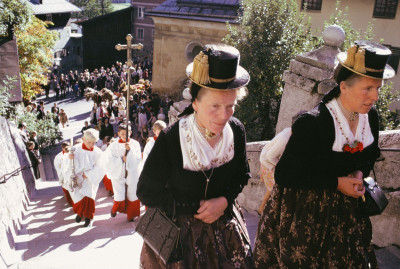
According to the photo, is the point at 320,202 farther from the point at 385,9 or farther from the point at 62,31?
the point at 62,31

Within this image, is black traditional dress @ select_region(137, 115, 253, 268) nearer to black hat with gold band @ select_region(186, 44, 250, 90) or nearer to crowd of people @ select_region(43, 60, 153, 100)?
black hat with gold band @ select_region(186, 44, 250, 90)

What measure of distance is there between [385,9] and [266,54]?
1126cm

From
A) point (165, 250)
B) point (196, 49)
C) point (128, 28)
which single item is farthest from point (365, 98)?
point (128, 28)

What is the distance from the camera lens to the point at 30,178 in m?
9.48

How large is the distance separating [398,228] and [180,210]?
256 centimetres

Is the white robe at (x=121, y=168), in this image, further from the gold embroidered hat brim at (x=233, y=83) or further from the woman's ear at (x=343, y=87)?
the woman's ear at (x=343, y=87)

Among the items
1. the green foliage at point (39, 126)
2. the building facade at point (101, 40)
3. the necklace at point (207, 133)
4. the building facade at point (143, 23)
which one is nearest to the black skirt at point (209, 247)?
the necklace at point (207, 133)

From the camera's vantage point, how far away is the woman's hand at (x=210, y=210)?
255cm

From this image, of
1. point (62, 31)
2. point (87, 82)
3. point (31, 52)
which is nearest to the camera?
point (31, 52)

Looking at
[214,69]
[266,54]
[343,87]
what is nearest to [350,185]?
[343,87]

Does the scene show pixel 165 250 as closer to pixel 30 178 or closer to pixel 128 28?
pixel 30 178

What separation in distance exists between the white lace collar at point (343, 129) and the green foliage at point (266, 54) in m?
5.55

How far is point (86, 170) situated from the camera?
7.39 meters

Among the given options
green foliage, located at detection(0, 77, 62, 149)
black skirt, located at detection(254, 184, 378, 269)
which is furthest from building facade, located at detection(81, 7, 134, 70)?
black skirt, located at detection(254, 184, 378, 269)
